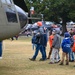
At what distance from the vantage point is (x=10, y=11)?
10055 mm

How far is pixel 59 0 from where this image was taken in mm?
65250

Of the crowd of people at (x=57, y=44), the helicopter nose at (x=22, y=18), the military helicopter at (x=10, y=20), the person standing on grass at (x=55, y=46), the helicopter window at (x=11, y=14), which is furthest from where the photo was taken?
the person standing on grass at (x=55, y=46)

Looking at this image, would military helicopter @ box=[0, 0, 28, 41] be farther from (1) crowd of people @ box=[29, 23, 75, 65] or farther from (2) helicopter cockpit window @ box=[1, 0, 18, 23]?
(1) crowd of people @ box=[29, 23, 75, 65]

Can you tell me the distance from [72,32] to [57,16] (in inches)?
1990

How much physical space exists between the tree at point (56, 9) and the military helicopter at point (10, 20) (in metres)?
52.7

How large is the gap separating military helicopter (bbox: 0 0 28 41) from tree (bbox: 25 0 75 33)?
52677 mm

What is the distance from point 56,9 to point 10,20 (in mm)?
56168

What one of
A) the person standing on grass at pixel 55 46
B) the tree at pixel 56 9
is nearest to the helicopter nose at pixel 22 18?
the person standing on grass at pixel 55 46

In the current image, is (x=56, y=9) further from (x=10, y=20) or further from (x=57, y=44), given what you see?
(x=10, y=20)

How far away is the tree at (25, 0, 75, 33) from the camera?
6438 centimetres

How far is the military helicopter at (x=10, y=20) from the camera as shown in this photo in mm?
9555

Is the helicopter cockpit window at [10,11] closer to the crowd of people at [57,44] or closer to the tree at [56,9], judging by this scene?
the crowd of people at [57,44]

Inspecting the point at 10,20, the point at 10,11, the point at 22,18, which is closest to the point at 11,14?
the point at 10,11

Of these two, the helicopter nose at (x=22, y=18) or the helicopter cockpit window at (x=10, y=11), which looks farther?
the helicopter nose at (x=22, y=18)
